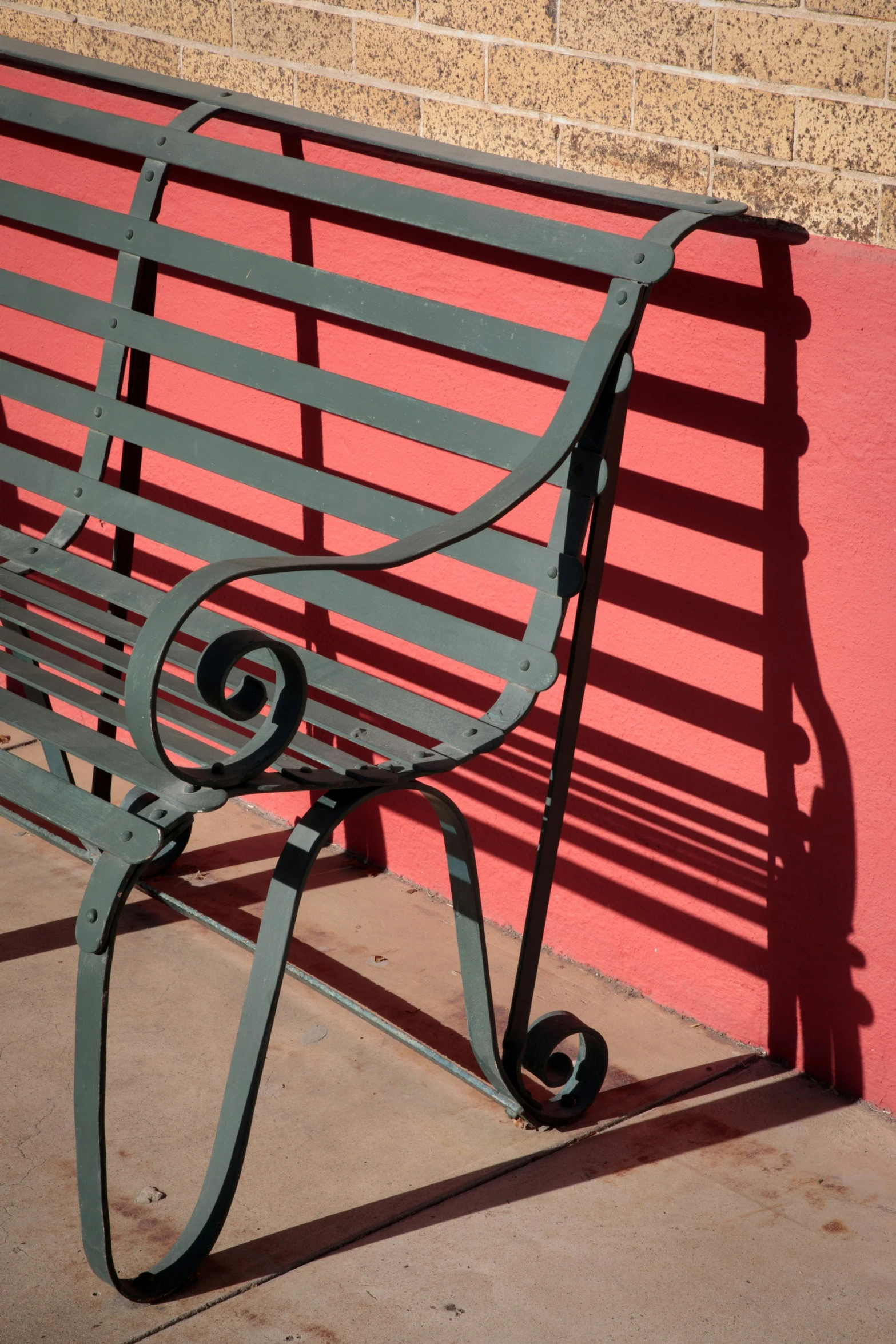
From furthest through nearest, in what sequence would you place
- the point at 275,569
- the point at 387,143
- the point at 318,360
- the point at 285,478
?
the point at 318,360 → the point at 285,478 → the point at 387,143 → the point at 275,569

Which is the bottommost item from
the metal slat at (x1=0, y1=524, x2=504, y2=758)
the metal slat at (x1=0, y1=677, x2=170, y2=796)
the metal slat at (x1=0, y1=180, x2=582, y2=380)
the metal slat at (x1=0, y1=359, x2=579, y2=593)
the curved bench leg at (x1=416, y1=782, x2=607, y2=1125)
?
the curved bench leg at (x1=416, y1=782, x2=607, y2=1125)

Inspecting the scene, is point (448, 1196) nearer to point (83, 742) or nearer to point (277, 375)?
point (83, 742)

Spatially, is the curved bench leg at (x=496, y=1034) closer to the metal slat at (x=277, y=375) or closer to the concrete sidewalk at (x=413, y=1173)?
the concrete sidewalk at (x=413, y=1173)

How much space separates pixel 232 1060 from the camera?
6.50 feet

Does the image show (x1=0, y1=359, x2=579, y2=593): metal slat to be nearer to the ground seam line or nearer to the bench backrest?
the bench backrest

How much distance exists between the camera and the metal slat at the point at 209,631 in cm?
223

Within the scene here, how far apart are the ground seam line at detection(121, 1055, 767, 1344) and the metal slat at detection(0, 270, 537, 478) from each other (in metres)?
1.12

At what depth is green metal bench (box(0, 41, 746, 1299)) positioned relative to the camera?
6.14 feet

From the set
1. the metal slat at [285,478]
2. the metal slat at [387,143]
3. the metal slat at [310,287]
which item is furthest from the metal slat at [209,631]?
the metal slat at [387,143]

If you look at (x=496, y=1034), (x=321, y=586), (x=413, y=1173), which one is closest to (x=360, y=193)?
(x=321, y=586)

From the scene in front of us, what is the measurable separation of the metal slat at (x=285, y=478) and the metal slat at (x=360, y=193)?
44 cm

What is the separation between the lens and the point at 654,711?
262 centimetres

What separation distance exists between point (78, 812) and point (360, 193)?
118 centimetres

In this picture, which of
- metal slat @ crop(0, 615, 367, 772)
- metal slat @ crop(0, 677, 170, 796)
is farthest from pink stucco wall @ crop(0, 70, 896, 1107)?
metal slat @ crop(0, 677, 170, 796)
